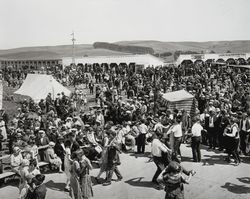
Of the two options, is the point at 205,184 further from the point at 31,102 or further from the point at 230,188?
the point at 31,102

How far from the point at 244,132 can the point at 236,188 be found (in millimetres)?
2989

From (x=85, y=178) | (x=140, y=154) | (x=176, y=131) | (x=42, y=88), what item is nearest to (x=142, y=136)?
(x=140, y=154)

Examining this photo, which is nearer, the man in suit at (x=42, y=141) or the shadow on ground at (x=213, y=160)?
the shadow on ground at (x=213, y=160)

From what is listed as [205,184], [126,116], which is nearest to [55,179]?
[205,184]

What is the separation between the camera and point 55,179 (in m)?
10.4

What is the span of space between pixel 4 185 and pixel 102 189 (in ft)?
9.58

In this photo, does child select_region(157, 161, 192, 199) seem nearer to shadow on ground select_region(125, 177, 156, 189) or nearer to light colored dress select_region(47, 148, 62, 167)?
shadow on ground select_region(125, 177, 156, 189)

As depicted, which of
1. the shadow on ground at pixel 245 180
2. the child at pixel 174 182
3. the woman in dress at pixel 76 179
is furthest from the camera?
the shadow on ground at pixel 245 180

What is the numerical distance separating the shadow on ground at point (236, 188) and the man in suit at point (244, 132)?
2.68 metres

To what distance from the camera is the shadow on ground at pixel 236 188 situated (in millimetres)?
8844

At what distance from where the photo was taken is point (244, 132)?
11.6 metres

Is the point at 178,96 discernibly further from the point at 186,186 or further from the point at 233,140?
the point at 186,186

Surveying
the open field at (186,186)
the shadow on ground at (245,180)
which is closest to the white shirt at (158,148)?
the open field at (186,186)

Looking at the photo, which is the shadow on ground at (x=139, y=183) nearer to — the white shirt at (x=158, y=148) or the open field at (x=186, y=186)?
the open field at (x=186, y=186)
